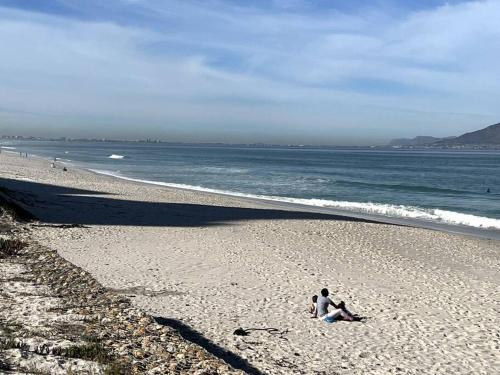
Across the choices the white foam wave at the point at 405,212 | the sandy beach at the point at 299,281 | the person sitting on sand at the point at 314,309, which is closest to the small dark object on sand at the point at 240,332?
the sandy beach at the point at 299,281

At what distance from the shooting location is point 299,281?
1270 centimetres

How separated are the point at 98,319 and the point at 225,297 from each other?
310 cm

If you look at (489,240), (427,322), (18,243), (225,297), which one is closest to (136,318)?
(225,297)

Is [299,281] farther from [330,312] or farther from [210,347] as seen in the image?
[210,347]

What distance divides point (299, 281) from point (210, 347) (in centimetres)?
483

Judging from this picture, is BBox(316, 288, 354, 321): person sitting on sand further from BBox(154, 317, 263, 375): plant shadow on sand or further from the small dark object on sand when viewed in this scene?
BBox(154, 317, 263, 375): plant shadow on sand

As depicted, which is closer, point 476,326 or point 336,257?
point 476,326

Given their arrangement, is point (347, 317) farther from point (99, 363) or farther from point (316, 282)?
point (99, 363)

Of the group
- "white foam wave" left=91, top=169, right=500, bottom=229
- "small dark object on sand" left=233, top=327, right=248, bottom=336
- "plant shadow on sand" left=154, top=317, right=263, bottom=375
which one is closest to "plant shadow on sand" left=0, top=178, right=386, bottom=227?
"white foam wave" left=91, top=169, right=500, bottom=229

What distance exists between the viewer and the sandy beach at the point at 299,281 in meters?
8.41

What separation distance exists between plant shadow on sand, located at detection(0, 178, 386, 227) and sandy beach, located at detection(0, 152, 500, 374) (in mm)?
121

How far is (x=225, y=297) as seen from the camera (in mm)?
11055

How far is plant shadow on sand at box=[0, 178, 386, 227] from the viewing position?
70.2ft

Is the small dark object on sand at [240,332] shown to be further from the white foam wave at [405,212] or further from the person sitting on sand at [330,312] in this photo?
the white foam wave at [405,212]
